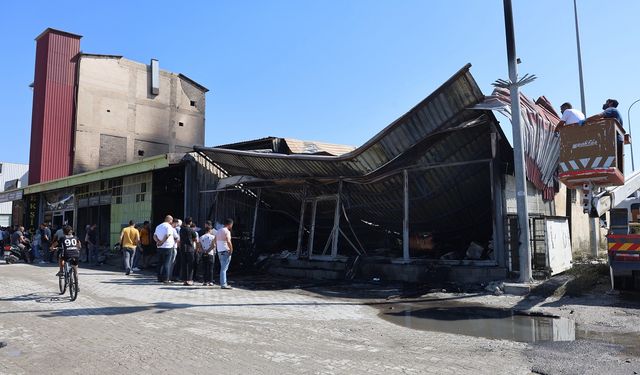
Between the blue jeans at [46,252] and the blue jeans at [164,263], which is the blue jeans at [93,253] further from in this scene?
the blue jeans at [164,263]

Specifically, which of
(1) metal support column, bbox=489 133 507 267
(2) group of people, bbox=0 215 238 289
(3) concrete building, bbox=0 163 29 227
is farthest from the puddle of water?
(3) concrete building, bbox=0 163 29 227

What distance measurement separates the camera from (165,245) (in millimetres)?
12539

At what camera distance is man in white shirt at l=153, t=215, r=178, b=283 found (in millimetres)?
12547

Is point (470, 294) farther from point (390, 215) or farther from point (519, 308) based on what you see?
point (390, 215)

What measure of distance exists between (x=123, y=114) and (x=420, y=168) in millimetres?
27915

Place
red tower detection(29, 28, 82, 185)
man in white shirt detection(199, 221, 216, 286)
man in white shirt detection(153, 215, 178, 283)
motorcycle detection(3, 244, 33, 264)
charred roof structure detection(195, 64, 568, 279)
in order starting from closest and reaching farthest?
charred roof structure detection(195, 64, 568, 279), man in white shirt detection(199, 221, 216, 286), man in white shirt detection(153, 215, 178, 283), motorcycle detection(3, 244, 33, 264), red tower detection(29, 28, 82, 185)

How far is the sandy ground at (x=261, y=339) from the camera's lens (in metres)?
5.14

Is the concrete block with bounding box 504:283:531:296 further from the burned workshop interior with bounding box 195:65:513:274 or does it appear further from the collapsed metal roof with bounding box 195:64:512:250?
→ the collapsed metal roof with bounding box 195:64:512:250

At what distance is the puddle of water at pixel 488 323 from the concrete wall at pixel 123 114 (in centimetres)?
2960

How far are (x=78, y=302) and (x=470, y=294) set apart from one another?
7931 millimetres

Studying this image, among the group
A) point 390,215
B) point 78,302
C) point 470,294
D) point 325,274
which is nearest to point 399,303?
point 470,294

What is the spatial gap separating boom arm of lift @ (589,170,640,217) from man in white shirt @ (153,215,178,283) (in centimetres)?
983

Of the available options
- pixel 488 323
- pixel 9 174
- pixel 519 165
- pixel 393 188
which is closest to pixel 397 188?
pixel 393 188

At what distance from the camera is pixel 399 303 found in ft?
31.8
